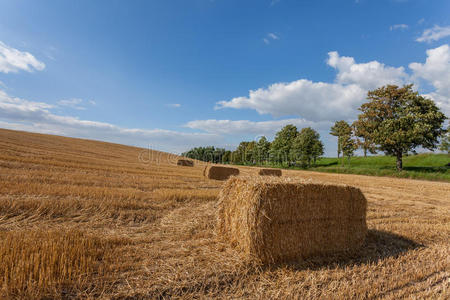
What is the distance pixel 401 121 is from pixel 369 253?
1415 inches

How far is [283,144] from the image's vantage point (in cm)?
5656

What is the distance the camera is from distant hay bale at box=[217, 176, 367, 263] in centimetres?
440

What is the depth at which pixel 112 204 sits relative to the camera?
7.02m

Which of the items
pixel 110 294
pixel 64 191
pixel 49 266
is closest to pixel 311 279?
pixel 110 294

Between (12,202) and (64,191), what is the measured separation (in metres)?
1.67

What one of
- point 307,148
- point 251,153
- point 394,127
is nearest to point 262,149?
point 251,153

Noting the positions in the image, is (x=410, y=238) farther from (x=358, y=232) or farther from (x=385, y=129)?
(x=385, y=129)

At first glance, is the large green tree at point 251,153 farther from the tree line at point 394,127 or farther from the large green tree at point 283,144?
the tree line at point 394,127

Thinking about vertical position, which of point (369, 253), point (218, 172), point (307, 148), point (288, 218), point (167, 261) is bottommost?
point (369, 253)

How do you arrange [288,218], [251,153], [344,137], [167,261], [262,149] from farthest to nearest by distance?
[251,153] → [262,149] → [344,137] → [288,218] → [167,261]

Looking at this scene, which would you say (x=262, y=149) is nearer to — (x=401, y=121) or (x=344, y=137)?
(x=344, y=137)

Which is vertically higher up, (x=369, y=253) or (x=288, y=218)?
(x=288, y=218)

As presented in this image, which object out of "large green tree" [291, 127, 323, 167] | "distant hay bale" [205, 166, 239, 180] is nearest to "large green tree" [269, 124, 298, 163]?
"large green tree" [291, 127, 323, 167]

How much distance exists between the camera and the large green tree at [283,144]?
182ft
